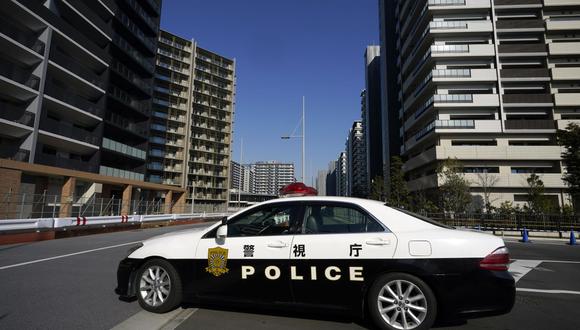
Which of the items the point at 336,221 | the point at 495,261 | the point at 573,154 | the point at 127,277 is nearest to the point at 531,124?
the point at 573,154

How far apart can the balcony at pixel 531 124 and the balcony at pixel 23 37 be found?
48794 mm

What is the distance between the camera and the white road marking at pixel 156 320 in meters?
3.88

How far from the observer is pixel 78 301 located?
480cm

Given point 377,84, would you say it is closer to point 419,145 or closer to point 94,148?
point 419,145

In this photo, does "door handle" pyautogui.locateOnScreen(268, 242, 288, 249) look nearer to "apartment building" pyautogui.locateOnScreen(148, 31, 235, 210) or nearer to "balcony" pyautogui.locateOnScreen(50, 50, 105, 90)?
"balcony" pyautogui.locateOnScreen(50, 50, 105, 90)

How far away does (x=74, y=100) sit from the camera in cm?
3297

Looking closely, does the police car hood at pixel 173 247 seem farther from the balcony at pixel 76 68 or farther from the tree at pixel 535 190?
the tree at pixel 535 190

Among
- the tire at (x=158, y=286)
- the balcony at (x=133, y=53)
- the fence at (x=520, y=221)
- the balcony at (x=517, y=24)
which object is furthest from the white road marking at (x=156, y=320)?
the balcony at (x=517, y=24)

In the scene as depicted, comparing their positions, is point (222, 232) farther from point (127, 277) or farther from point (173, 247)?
point (127, 277)

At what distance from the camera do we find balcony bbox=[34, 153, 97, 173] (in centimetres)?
2876

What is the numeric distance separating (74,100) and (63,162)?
6300mm

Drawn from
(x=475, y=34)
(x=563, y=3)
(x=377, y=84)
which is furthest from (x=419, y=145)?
(x=377, y=84)

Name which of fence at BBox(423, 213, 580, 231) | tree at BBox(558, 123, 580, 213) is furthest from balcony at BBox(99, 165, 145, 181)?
tree at BBox(558, 123, 580, 213)

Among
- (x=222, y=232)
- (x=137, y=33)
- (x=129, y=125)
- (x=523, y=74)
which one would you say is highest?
(x=137, y=33)
